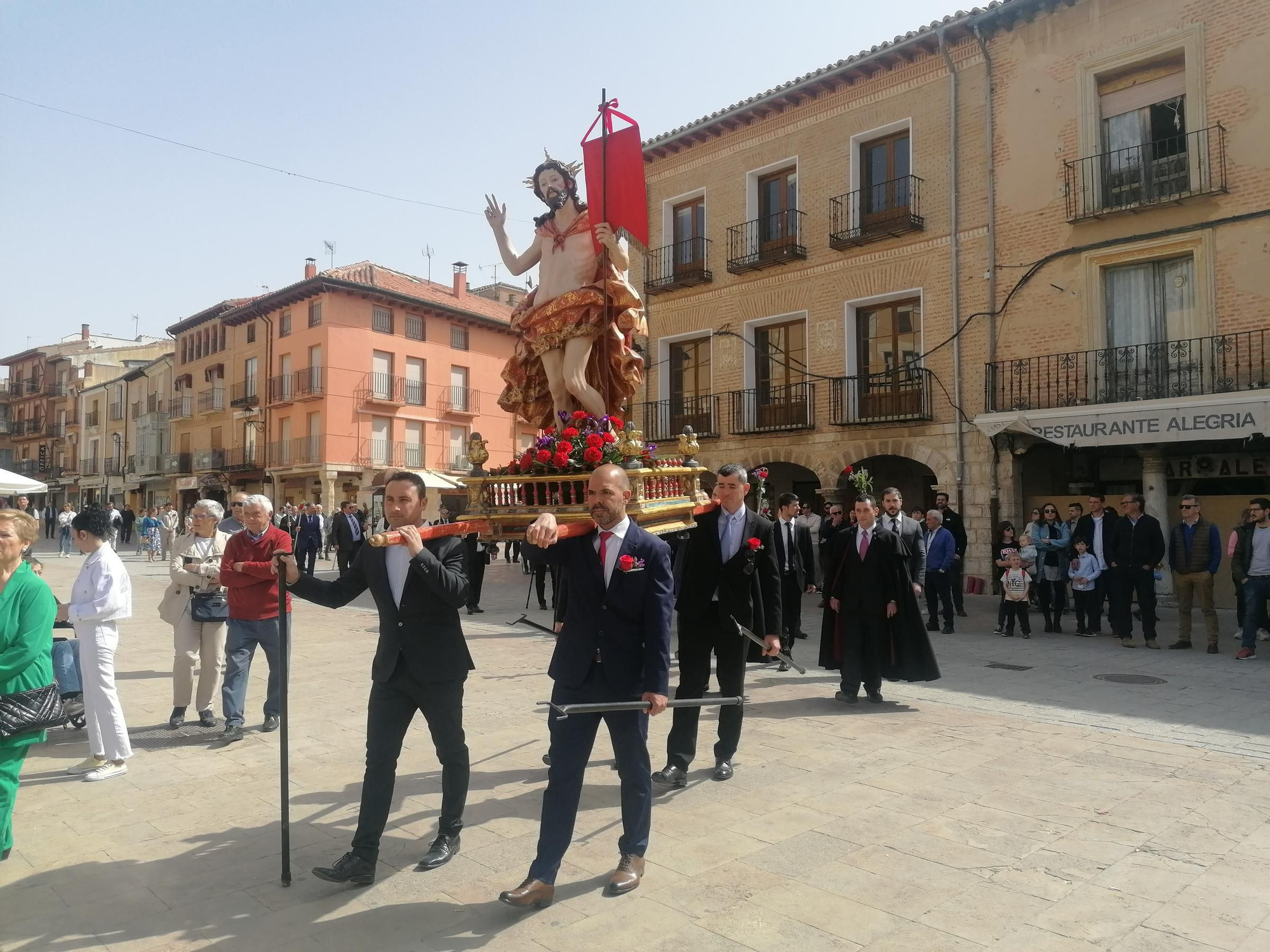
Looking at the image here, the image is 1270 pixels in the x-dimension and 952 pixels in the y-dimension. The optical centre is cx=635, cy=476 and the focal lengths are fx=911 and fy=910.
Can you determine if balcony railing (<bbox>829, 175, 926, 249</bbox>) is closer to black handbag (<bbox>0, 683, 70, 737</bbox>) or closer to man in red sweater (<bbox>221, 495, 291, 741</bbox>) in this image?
man in red sweater (<bbox>221, 495, 291, 741</bbox>)

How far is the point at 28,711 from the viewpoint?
14.2 feet

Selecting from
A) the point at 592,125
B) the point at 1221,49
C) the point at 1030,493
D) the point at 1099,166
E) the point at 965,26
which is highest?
the point at 965,26

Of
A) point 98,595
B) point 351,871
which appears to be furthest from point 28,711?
point 351,871

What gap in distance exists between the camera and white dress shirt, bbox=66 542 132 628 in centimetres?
576

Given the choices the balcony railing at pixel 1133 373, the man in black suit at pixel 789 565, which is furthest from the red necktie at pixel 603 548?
the balcony railing at pixel 1133 373

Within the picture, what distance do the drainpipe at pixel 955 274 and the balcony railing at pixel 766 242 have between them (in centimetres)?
317

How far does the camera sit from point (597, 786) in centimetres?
550

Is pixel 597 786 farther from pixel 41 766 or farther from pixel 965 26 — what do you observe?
pixel 965 26

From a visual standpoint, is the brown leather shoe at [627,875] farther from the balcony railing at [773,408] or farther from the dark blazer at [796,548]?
the balcony railing at [773,408]

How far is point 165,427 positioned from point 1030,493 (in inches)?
1818

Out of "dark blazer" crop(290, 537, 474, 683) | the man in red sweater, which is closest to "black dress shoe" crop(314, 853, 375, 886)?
"dark blazer" crop(290, 537, 474, 683)

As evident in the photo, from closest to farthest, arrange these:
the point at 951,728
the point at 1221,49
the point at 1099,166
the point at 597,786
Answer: the point at 597,786, the point at 951,728, the point at 1221,49, the point at 1099,166

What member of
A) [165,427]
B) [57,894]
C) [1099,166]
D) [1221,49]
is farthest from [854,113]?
[165,427]

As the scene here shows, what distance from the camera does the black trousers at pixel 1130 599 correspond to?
35.6 ft
